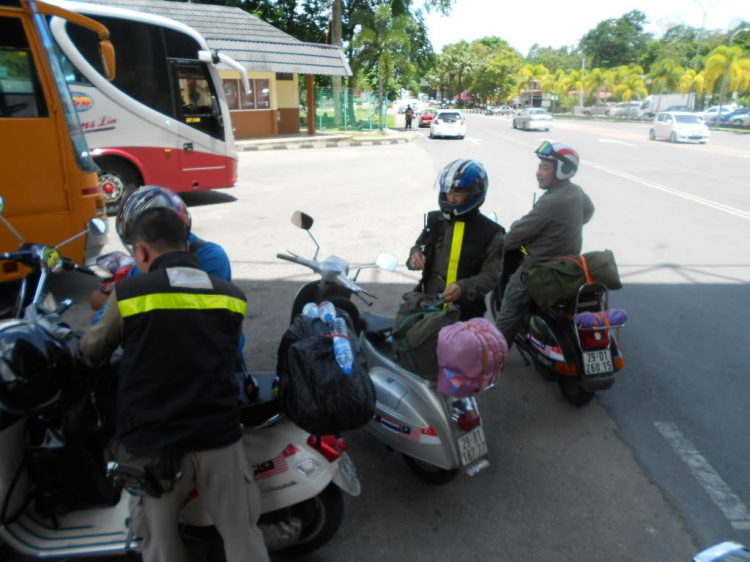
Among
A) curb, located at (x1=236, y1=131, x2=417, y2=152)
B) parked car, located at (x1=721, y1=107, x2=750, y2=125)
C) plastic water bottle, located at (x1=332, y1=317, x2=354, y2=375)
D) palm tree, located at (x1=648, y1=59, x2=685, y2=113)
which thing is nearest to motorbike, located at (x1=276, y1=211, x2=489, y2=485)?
plastic water bottle, located at (x1=332, y1=317, x2=354, y2=375)

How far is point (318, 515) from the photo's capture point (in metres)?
2.57

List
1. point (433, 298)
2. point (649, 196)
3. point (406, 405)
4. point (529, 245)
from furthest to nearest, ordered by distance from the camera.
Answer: point (649, 196) → point (529, 245) → point (433, 298) → point (406, 405)

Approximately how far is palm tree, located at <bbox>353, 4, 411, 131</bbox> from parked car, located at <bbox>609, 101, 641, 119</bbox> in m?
35.2

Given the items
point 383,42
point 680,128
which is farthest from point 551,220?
point 383,42

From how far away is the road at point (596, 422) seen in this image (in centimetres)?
289

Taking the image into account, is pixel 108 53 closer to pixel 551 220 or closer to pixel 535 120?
pixel 551 220

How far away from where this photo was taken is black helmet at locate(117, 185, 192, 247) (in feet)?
7.19

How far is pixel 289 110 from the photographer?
28.4 m

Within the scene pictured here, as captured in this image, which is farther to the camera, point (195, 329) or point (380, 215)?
point (380, 215)

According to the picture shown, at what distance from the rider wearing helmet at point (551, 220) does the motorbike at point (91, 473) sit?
2.23 meters

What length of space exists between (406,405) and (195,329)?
4.46 ft

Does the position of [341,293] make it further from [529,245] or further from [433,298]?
[529,245]

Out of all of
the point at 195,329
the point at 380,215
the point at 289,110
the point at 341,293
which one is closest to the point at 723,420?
the point at 341,293

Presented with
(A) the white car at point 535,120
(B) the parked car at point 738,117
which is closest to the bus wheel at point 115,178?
(A) the white car at point 535,120
